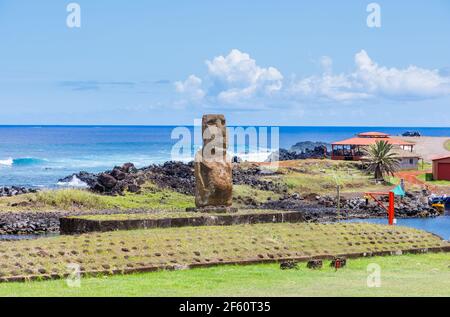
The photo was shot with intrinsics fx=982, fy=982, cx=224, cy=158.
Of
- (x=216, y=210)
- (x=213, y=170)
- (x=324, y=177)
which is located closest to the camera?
(x=216, y=210)

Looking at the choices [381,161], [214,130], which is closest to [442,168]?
[381,161]

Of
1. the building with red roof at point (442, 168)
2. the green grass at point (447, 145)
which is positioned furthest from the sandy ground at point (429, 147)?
the building with red roof at point (442, 168)

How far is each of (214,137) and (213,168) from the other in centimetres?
109

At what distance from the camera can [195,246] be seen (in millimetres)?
28062

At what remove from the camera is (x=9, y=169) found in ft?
383

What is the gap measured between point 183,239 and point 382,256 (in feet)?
20.9

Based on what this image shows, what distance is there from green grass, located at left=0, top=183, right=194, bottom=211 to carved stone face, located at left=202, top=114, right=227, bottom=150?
932 inches

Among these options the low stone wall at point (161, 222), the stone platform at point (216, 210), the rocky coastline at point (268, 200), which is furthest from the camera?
the rocky coastline at point (268, 200)

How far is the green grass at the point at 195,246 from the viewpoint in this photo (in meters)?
25.1

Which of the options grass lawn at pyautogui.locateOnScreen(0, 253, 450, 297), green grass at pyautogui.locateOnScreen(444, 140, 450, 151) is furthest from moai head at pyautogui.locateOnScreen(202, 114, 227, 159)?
green grass at pyautogui.locateOnScreen(444, 140, 450, 151)

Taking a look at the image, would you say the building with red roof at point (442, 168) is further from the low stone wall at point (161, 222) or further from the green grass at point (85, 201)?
the low stone wall at point (161, 222)

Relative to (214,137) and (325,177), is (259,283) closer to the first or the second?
(214,137)
